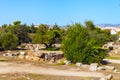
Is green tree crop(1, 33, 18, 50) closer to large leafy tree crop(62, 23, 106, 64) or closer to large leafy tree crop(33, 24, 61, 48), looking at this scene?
large leafy tree crop(33, 24, 61, 48)

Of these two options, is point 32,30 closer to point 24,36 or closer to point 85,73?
point 24,36

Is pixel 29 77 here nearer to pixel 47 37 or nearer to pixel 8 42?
pixel 8 42

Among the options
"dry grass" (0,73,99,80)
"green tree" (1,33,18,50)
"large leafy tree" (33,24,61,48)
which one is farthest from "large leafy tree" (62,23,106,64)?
"large leafy tree" (33,24,61,48)

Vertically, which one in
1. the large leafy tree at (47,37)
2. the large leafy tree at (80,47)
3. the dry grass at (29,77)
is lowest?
the dry grass at (29,77)

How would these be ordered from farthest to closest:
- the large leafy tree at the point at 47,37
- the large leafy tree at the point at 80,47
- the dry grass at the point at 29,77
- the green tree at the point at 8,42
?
the large leafy tree at the point at 47,37, the green tree at the point at 8,42, the large leafy tree at the point at 80,47, the dry grass at the point at 29,77

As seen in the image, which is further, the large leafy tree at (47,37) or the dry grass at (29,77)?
the large leafy tree at (47,37)

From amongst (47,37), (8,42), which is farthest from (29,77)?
(47,37)

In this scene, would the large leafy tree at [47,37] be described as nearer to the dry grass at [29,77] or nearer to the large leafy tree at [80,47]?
the large leafy tree at [80,47]

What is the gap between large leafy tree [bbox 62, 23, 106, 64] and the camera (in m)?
32.2

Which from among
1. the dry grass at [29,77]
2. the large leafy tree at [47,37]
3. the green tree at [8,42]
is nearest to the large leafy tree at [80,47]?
the dry grass at [29,77]

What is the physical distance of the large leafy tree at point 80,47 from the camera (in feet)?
105

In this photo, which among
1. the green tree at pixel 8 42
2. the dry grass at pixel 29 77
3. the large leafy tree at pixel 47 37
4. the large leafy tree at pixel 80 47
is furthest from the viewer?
the large leafy tree at pixel 47 37

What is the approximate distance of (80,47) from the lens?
3225cm

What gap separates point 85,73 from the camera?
77.2 feet
